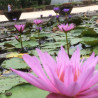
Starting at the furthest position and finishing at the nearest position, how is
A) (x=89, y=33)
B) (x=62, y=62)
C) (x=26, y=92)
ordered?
(x=89, y=33)
(x=26, y=92)
(x=62, y=62)

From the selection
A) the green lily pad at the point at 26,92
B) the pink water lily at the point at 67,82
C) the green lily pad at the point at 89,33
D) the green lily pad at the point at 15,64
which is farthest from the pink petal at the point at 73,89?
the green lily pad at the point at 89,33

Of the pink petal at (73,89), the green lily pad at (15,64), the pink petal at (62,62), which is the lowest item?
the green lily pad at (15,64)

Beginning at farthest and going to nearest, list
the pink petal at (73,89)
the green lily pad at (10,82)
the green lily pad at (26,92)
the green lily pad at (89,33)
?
the green lily pad at (89,33) → the green lily pad at (10,82) → the green lily pad at (26,92) → the pink petal at (73,89)

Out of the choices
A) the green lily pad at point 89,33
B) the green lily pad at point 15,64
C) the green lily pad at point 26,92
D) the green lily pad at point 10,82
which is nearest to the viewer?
the green lily pad at point 26,92

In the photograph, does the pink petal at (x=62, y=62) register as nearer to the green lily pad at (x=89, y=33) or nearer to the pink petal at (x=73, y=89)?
the pink petal at (x=73, y=89)

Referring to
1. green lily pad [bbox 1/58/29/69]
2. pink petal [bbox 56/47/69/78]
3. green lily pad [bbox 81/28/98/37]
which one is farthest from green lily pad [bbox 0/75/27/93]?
green lily pad [bbox 81/28/98/37]

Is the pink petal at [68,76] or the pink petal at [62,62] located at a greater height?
the pink petal at [68,76]

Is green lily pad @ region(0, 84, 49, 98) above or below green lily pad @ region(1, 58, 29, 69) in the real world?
above

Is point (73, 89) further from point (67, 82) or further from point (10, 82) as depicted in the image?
point (10, 82)

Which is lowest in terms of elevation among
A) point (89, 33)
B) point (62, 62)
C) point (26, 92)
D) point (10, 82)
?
point (89, 33)

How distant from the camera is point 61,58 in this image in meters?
0.40

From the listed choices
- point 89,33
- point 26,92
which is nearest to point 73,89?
point 26,92

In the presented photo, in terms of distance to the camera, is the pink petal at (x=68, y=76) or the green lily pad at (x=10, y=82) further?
the green lily pad at (x=10, y=82)

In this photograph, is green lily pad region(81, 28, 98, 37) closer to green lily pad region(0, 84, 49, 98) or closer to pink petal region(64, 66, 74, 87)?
green lily pad region(0, 84, 49, 98)
